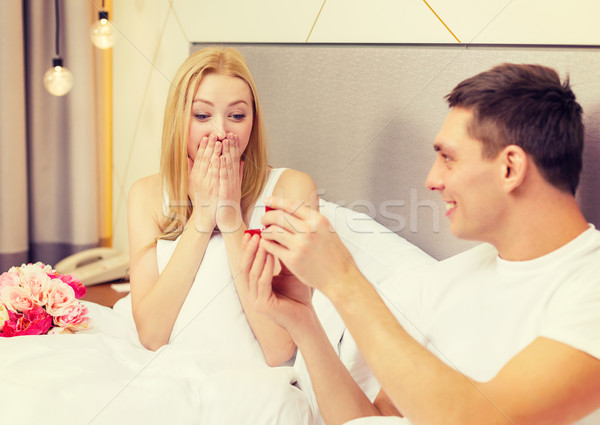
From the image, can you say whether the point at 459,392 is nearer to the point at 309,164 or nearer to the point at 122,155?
the point at 309,164

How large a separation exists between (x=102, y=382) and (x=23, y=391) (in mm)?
125

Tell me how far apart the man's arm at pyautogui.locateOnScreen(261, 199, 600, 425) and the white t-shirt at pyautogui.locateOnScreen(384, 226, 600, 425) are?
0.12 feet

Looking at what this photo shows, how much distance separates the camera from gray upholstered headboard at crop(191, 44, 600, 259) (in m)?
1.03

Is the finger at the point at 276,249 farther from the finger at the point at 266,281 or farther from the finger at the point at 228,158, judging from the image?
the finger at the point at 228,158

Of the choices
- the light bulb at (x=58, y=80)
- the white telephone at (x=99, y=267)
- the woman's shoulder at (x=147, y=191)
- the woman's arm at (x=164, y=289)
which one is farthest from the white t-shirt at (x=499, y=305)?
the light bulb at (x=58, y=80)

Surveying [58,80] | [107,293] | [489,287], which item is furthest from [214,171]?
[58,80]

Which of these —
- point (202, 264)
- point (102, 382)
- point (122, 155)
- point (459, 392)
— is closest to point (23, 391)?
point (102, 382)

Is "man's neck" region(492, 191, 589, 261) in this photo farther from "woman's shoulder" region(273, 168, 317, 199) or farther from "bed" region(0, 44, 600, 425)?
"woman's shoulder" region(273, 168, 317, 199)

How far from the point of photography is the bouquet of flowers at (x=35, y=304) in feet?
3.72

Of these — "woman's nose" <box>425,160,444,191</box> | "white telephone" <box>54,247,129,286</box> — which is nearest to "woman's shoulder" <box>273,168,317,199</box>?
"woman's nose" <box>425,160,444,191</box>

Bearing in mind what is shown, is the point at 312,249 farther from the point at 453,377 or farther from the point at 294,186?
the point at 294,186

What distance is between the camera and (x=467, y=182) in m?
0.83

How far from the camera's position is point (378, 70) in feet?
4.39

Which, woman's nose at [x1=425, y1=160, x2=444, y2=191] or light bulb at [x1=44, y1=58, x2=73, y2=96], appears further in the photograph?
light bulb at [x1=44, y1=58, x2=73, y2=96]
